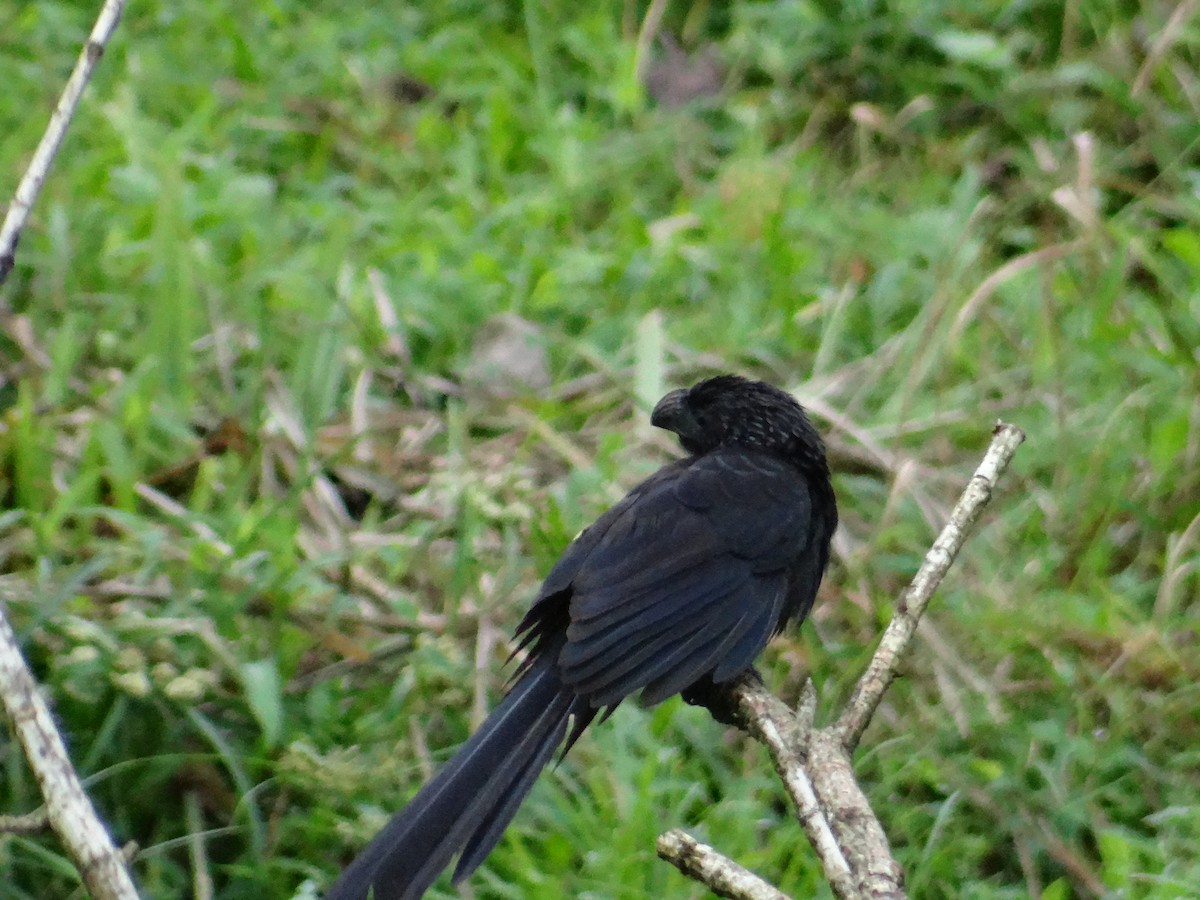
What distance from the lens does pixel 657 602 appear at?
Result: 2969 millimetres

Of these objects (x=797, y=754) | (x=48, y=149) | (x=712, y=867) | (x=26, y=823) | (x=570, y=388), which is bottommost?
(x=570, y=388)

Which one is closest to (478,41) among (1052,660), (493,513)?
(493,513)

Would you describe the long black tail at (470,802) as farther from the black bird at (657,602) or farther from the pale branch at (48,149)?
the pale branch at (48,149)

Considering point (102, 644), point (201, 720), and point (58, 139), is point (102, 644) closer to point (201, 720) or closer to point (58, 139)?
point (201, 720)

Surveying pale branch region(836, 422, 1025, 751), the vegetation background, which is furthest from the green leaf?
pale branch region(836, 422, 1025, 751)

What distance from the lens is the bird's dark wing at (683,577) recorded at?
2.83m

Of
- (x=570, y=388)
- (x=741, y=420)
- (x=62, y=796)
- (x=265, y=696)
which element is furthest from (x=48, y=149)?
(x=570, y=388)

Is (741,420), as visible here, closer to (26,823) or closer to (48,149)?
(48,149)

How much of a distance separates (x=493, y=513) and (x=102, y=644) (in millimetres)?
934

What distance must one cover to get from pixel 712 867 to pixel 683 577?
1.20 m

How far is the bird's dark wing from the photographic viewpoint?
2830mm

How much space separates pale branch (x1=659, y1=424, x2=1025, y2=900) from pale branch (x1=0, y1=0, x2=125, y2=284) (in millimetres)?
1282

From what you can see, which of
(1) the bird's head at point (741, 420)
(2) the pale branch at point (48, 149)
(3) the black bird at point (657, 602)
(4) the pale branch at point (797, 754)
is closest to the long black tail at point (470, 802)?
(3) the black bird at point (657, 602)

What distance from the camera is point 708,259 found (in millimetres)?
4781
